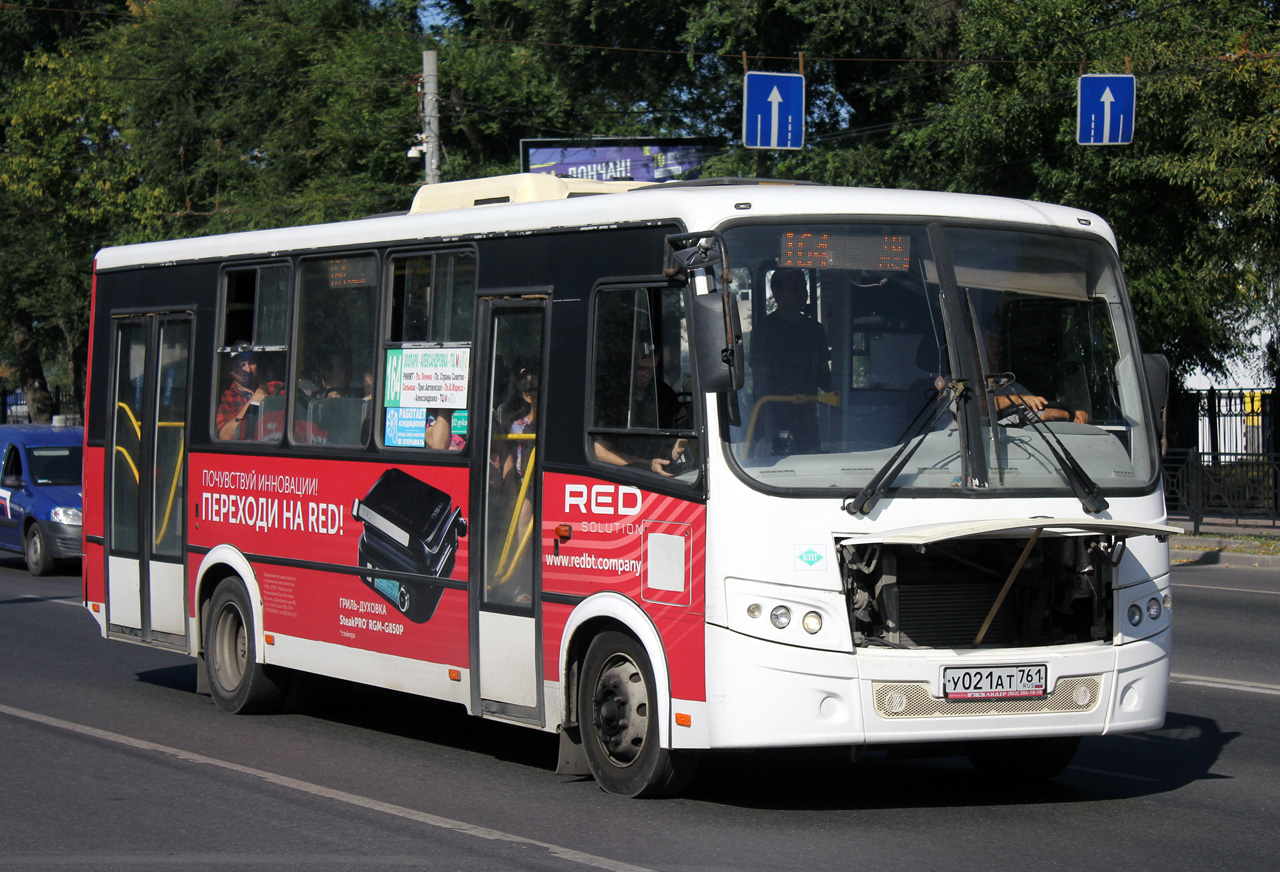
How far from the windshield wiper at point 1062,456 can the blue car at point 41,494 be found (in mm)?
15834

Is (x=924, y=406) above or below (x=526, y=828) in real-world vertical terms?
above

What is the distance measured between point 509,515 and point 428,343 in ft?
4.33

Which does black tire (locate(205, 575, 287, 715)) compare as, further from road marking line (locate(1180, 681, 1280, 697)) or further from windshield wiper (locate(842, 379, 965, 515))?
road marking line (locate(1180, 681, 1280, 697))

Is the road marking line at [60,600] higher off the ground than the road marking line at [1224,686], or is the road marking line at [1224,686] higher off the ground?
the road marking line at [1224,686]

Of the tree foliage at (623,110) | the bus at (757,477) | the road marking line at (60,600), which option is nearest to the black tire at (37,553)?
the road marking line at (60,600)

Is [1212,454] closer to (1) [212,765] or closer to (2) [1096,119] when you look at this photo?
(2) [1096,119]

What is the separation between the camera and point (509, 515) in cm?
833

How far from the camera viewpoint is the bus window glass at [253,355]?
413 inches

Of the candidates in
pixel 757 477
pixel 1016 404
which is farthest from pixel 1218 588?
pixel 757 477

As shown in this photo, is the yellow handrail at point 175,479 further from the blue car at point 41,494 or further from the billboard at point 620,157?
the billboard at point 620,157

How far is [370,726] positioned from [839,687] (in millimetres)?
4306

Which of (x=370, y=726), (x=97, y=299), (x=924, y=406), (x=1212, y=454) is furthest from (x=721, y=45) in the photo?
Result: (x=924, y=406)

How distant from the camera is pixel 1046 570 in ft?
23.7

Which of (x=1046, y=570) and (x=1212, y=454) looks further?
(x=1212, y=454)
